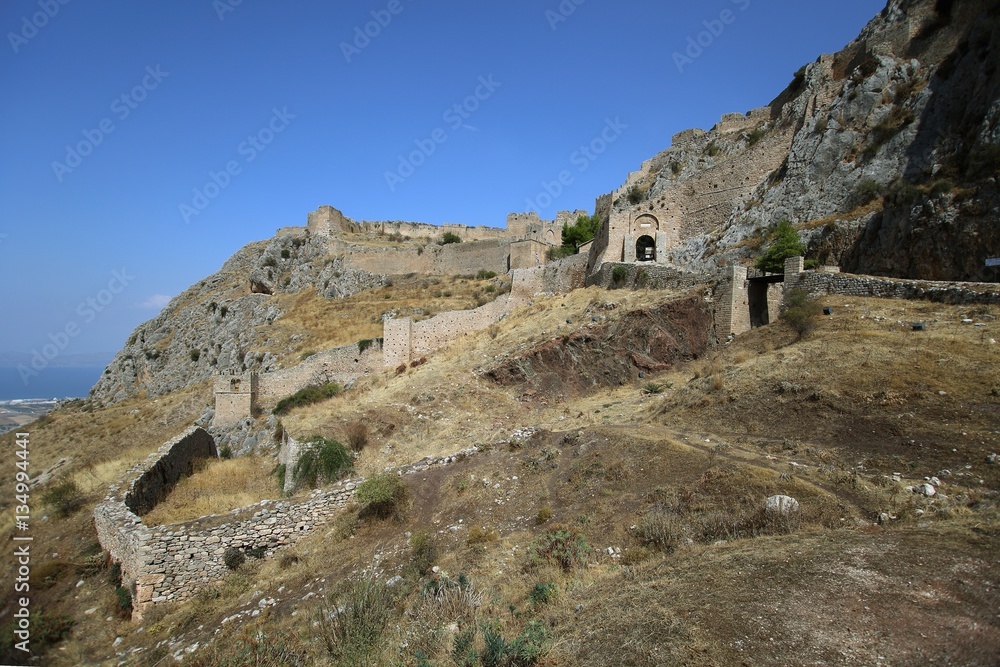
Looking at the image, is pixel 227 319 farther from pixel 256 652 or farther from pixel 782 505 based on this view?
pixel 782 505

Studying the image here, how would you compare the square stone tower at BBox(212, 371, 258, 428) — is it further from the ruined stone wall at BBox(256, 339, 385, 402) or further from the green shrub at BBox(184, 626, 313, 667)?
the green shrub at BBox(184, 626, 313, 667)

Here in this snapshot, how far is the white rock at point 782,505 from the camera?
660 centimetres

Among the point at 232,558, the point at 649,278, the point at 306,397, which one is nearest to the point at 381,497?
the point at 232,558

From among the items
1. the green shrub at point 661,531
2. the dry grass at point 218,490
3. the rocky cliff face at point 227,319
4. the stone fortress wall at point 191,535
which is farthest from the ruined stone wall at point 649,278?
the rocky cliff face at point 227,319

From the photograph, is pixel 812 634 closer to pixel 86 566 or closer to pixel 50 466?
pixel 86 566

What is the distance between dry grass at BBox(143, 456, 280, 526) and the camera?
10.8 metres

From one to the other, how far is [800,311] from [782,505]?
392 inches

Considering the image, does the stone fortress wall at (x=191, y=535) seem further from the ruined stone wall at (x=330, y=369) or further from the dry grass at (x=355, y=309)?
the dry grass at (x=355, y=309)

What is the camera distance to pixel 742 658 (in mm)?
4062

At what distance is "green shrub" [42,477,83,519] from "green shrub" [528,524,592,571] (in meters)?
13.7

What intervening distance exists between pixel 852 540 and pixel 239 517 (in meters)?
9.73

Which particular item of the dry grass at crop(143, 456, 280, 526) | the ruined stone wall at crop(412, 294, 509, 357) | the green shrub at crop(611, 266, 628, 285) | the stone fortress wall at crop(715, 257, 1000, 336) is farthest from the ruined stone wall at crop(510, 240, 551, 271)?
the dry grass at crop(143, 456, 280, 526)

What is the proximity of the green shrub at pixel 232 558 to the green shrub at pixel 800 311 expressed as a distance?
14.4 metres

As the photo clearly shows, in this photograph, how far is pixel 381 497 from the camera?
9852 millimetres
